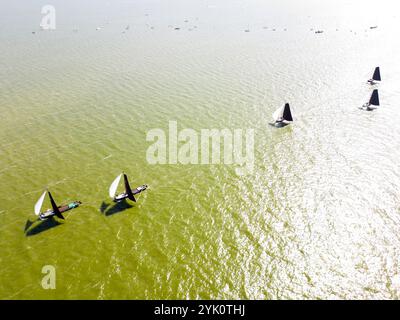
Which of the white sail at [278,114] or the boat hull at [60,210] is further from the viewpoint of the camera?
the white sail at [278,114]

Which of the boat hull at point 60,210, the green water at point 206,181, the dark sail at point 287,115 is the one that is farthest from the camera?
the dark sail at point 287,115

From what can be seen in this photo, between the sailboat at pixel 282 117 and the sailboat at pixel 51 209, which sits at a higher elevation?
the sailboat at pixel 282 117

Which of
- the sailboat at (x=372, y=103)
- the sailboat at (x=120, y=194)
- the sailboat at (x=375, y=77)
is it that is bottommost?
the sailboat at (x=120, y=194)

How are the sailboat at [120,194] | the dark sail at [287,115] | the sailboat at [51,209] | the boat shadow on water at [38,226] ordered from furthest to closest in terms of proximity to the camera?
the dark sail at [287,115] < the sailboat at [120,194] < the sailboat at [51,209] < the boat shadow on water at [38,226]

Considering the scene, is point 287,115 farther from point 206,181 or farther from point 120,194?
point 120,194

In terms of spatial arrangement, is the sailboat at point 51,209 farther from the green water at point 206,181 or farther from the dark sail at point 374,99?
the dark sail at point 374,99

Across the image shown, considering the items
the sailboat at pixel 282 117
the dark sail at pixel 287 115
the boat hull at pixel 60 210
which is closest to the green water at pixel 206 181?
the boat hull at pixel 60 210

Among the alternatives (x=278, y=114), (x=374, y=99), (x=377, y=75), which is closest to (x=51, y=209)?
(x=278, y=114)
